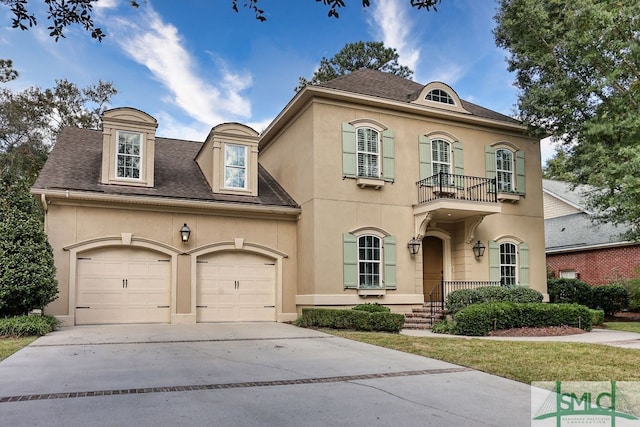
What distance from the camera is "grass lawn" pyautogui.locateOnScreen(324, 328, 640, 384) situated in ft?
22.0

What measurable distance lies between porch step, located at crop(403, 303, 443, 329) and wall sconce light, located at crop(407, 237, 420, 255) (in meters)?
1.62

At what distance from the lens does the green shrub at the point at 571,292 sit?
17328 millimetres

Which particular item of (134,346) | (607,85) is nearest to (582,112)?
(607,85)

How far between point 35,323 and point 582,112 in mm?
15549

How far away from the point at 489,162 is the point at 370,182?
14.5 feet

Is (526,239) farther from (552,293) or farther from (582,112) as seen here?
(582,112)

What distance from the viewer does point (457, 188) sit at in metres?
15.3

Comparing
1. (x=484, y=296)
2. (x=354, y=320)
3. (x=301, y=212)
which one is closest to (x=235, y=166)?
(x=301, y=212)

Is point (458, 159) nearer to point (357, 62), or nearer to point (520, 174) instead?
point (520, 174)

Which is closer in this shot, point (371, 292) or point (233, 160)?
point (371, 292)

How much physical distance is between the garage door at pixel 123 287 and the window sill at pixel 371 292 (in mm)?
5203

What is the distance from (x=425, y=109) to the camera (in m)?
15.4

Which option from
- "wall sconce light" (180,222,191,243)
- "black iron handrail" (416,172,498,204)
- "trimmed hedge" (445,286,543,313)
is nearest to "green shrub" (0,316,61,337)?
"wall sconce light" (180,222,191,243)

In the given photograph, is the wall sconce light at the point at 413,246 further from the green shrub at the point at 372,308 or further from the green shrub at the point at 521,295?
the green shrub at the point at 521,295
